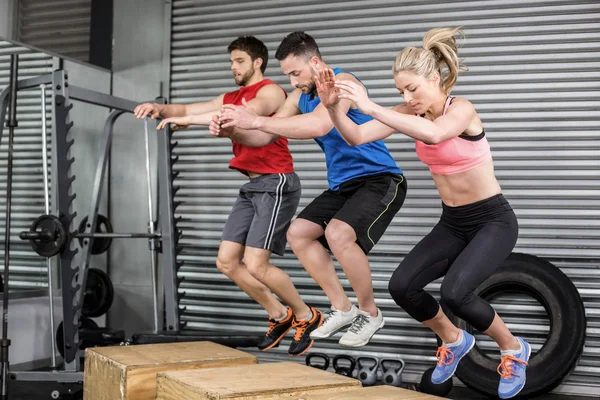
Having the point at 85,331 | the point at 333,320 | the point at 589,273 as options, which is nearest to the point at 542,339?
the point at 589,273

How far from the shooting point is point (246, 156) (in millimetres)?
4164

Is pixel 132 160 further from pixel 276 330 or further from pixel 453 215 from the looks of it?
pixel 453 215

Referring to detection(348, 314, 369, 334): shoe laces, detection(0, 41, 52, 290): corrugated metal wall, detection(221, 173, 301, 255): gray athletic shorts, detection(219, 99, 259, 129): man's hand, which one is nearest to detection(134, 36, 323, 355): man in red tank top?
detection(221, 173, 301, 255): gray athletic shorts

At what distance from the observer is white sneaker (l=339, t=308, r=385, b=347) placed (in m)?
3.52

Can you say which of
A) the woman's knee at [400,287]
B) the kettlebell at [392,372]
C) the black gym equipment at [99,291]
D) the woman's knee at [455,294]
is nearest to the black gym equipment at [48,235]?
the black gym equipment at [99,291]

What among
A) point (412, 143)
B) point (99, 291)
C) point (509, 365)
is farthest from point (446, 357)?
point (99, 291)

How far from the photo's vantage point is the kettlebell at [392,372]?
15.2 ft

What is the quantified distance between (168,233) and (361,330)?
2241 millimetres

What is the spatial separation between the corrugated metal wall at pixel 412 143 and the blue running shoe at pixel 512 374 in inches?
73.1

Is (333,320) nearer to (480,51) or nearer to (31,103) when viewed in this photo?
(480,51)

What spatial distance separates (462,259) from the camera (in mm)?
3035

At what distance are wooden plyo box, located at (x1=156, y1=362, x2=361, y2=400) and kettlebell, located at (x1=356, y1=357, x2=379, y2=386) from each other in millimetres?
1653

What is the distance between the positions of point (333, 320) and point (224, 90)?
2.95 meters

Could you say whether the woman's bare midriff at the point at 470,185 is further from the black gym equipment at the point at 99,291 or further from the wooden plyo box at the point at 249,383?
the black gym equipment at the point at 99,291
